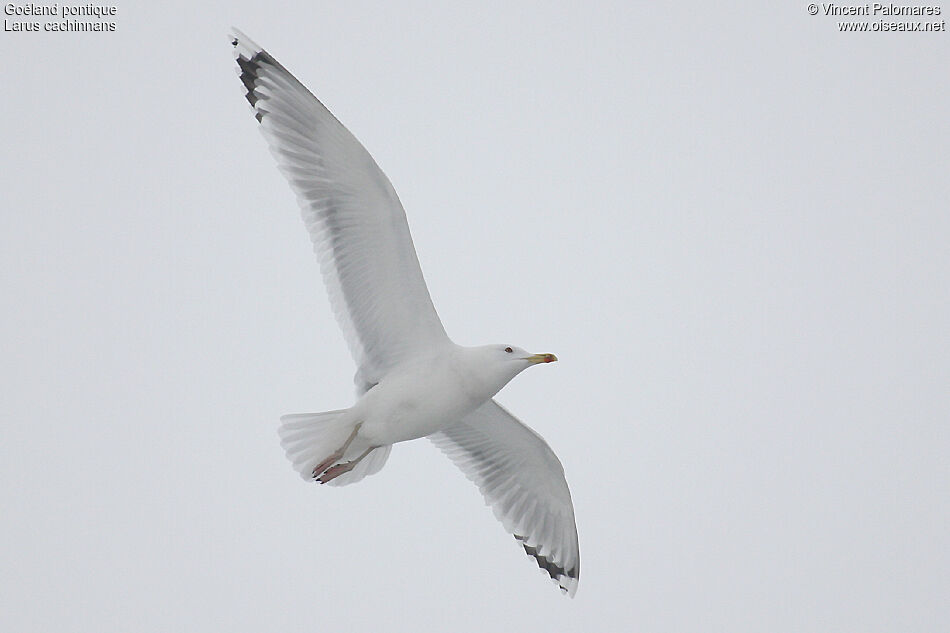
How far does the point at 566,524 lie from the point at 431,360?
1.78 m

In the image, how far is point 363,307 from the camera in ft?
22.4

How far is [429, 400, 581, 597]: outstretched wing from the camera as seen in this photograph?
25.2ft

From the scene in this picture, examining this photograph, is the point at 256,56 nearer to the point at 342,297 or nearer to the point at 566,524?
the point at 342,297

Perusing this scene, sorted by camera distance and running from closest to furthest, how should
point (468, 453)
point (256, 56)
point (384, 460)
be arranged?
point (256, 56) < point (384, 460) < point (468, 453)

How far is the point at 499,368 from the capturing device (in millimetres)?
6570

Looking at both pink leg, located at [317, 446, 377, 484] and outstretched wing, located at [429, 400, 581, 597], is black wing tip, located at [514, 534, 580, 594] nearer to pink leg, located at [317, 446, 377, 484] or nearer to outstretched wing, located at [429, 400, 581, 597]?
outstretched wing, located at [429, 400, 581, 597]

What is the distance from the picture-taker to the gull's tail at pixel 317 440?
22.1 feet

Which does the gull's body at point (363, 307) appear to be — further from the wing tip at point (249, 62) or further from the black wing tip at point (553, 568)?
the black wing tip at point (553, 568)

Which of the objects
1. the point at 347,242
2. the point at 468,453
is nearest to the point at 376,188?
the point at 347,242

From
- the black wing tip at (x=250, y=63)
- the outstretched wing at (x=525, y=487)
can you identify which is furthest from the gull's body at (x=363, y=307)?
the outstretched wing at (x=525, y=487)

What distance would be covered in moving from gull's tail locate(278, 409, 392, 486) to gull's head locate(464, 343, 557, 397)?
2.44ft

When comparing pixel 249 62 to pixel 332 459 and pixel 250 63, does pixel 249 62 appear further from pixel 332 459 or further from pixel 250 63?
pixel 332 459

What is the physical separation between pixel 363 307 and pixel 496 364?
83cm

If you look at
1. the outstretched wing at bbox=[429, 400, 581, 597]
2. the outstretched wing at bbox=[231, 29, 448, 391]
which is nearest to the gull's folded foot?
the outstretched wing at bbox=[231, 29, 448, 391]
